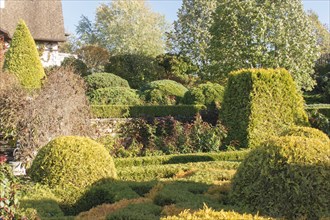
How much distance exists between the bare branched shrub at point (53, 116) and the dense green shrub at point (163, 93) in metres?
9.56

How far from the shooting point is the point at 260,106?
495 inches

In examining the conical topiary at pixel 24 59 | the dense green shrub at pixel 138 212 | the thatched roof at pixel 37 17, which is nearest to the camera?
the dense green shrub at pixel 138 212

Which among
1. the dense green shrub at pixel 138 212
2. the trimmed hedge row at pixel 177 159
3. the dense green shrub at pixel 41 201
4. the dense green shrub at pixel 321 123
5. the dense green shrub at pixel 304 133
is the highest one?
the dense green shrub at pixel 321 123

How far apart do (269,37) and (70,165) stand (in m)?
15.0

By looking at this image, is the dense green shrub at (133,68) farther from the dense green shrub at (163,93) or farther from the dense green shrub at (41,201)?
the dense green shrub at (41,201)

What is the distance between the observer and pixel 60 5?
33.8m


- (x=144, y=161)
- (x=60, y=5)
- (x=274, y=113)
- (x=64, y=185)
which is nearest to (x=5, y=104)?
(x=144, y=161)

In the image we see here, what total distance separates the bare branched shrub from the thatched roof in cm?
2121

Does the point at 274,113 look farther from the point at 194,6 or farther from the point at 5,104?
the point at 194,6

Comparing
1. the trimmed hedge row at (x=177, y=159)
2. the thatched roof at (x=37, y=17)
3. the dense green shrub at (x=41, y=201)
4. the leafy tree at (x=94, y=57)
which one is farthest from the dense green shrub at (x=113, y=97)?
the leafy tree at (x=94, y=57)

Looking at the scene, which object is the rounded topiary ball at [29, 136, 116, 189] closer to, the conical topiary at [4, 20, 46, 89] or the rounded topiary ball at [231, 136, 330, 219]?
the rounded topiary ball at [231, 136, 330, 219]

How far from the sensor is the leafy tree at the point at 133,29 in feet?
145

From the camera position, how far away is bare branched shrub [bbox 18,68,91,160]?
10023 millimetres

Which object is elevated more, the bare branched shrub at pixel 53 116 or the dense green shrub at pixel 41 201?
the bare branched shrub at pixel 53 116
